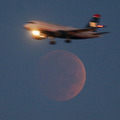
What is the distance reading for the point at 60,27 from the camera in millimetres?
57031

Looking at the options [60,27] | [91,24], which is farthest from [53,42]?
[91,24]

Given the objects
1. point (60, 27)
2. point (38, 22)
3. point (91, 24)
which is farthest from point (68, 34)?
point (91, 24)

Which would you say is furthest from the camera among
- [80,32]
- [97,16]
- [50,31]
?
[97,16]

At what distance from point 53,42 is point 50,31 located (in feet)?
18.0

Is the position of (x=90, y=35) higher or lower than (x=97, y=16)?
lower

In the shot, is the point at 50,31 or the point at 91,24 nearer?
the point at 50,31

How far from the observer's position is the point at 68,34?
55.7 m

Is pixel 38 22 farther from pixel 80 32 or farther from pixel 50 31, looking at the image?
pixel 80 32

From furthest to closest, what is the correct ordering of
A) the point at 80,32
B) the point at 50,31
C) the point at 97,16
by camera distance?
the point at 97,16
the point at 80,32
the point at 50,31

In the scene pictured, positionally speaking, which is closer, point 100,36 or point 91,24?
point 100,36

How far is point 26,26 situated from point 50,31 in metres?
Answer: 4.98

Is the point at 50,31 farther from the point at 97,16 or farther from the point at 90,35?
the point at 97,16

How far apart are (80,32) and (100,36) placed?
14.1ft

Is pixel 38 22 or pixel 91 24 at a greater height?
pixel 91 24
